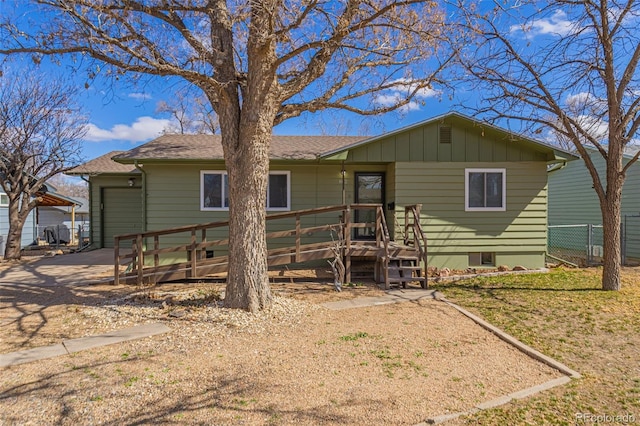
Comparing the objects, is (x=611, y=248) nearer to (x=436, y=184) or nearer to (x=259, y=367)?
(x=436, y=184)

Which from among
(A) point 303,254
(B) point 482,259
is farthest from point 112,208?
(B) point 482,259

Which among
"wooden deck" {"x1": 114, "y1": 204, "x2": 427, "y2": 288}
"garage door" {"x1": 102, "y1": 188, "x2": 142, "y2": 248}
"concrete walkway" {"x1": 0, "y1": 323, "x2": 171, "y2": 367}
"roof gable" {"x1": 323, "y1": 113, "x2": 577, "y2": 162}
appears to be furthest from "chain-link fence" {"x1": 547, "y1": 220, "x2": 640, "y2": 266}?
"garage door" {"x1": 102, "y1": 188, "x2": 142, "y2": 248}

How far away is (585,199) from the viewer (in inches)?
564

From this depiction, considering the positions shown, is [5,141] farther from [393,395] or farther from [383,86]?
[393,395]

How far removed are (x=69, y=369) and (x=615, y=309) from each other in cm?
752

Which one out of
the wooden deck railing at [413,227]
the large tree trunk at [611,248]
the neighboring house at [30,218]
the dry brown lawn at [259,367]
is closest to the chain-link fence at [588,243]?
the large tree trunk at [611,248]

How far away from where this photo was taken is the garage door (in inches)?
516

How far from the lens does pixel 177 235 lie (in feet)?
31.1

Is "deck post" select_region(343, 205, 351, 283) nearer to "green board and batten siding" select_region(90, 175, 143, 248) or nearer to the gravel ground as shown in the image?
the gravel ground

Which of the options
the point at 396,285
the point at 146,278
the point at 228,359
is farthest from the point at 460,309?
the point at 146,278

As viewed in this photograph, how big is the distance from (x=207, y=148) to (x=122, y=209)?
5.60 m

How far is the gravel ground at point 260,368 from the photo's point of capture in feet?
9.62

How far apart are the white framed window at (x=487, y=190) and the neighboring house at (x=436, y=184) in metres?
0.03

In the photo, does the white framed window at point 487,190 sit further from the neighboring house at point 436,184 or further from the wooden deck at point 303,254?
the wooden deck at point 303,254
